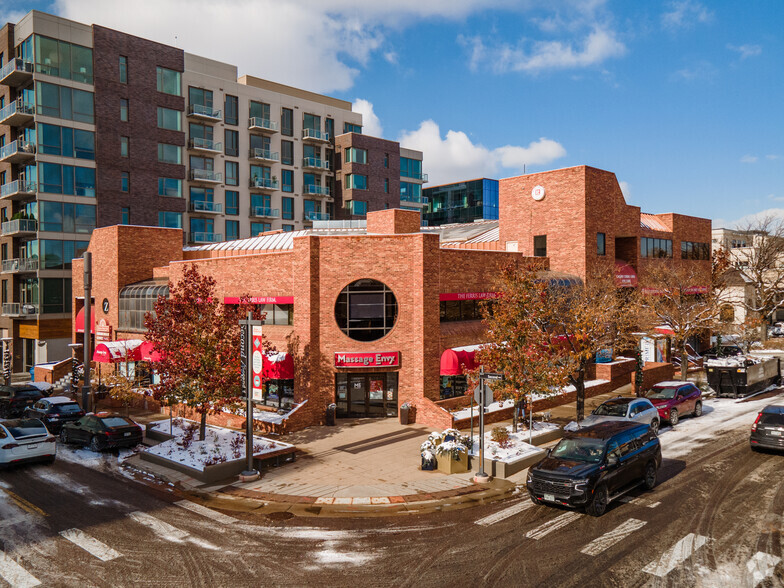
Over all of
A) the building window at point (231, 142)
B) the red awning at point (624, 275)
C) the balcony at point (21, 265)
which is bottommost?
the red awning at point (624, 275)

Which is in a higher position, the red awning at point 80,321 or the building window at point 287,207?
the building window at point 287,207

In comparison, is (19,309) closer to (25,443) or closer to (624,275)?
(25,443)

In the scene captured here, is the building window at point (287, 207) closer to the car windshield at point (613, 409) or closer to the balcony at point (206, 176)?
the balcony at point (206, 176)

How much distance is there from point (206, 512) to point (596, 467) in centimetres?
1059

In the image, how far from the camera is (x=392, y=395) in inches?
1065

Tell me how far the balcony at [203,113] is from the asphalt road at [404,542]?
46818mm

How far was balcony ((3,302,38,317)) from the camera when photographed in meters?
48.1

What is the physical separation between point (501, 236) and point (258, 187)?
106 ft

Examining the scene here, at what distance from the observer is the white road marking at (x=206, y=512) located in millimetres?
14992

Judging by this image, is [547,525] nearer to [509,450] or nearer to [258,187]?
[509,450]

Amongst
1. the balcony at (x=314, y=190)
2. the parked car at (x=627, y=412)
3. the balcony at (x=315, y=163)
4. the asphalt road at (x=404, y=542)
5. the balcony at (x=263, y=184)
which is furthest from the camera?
the balcony at (x=314, y=190)

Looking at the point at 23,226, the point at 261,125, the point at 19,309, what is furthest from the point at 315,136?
the point at 19,309

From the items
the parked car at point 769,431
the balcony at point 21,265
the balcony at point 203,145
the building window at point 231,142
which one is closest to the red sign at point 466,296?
the parked car at point 769,431

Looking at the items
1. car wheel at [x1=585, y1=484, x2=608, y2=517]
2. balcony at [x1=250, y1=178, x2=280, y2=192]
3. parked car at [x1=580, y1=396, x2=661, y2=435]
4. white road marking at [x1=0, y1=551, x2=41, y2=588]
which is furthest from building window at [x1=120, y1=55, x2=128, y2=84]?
car wheel at [x1=585, y1=484, x2=608, y2=517]
